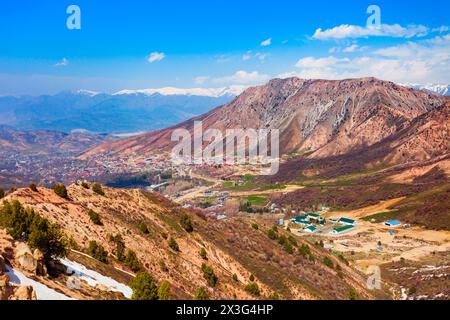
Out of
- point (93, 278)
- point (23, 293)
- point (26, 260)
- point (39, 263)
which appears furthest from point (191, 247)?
point (23, 293)

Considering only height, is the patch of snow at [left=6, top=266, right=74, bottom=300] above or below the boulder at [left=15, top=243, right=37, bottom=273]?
below

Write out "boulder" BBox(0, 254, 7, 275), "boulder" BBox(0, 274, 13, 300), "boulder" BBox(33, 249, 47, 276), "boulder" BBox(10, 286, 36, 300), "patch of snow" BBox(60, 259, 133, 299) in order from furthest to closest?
1. "patch of snow" BBox(60, 259, 133, 299)
2. "boulder" BBox(33, 249, 47, 276)
3. "boulder" BBox(0, 254, 7, 275)
4. "boulder" BBox(10, 286, 36, 300)
5. "boulder" BBox(0, 274, 13, 300)

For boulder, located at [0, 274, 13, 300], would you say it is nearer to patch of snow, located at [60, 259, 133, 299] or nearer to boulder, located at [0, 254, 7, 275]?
boulder, located at [0, 254, 7, 275]

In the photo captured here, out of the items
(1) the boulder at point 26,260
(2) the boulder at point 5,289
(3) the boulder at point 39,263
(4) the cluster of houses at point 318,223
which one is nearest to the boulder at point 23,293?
(2) the boulder at point 5,289

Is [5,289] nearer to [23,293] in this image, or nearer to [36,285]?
[23,293]

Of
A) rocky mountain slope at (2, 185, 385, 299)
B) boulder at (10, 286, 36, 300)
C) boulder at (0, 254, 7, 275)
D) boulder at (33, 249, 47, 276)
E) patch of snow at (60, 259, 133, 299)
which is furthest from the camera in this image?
rocky mountain slope at (2, 185, 385, 299)

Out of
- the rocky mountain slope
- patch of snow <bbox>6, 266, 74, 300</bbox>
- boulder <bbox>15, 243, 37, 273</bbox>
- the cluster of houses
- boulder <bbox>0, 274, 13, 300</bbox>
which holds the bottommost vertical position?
the cluster of houses

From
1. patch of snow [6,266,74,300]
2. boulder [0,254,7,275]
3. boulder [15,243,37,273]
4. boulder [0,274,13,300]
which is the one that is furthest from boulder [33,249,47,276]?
boulder [0,274,13,300]
